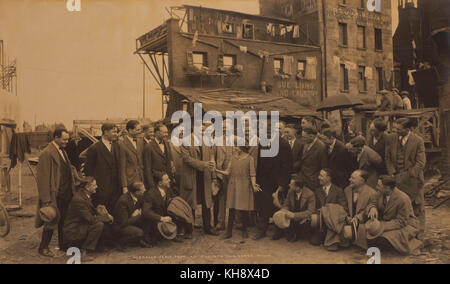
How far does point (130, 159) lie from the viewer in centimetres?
555

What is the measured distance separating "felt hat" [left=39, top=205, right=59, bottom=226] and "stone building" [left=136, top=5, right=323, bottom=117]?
2346mm

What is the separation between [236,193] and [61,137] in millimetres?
2611

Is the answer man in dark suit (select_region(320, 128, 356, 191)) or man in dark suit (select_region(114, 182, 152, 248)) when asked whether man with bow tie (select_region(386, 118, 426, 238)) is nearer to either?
man in dark suit (select_region(320, 128, 356, 191))

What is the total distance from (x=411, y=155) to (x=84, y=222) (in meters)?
4.79

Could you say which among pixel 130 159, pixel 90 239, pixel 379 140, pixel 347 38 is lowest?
pixel 90 239

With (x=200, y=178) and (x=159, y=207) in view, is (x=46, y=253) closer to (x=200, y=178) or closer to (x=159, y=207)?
(x=159, y=207)

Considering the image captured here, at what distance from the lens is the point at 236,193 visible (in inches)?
222

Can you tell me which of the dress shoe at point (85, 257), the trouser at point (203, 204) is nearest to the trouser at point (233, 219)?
the trouser at point (203, 204)

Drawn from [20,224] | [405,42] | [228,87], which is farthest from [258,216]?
[405,42]

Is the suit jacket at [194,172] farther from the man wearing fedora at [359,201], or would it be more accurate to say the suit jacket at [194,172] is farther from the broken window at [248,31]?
the broken window at [248,31]

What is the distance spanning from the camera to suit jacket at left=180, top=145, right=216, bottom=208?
5.70 meters

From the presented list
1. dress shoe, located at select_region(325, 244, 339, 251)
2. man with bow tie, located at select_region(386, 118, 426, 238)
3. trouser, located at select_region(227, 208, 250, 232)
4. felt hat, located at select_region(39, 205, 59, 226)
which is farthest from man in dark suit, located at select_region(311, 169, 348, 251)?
felt hat, located at select_region(39, 205, 59, 226)

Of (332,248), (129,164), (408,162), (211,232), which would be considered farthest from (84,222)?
(408,162)
